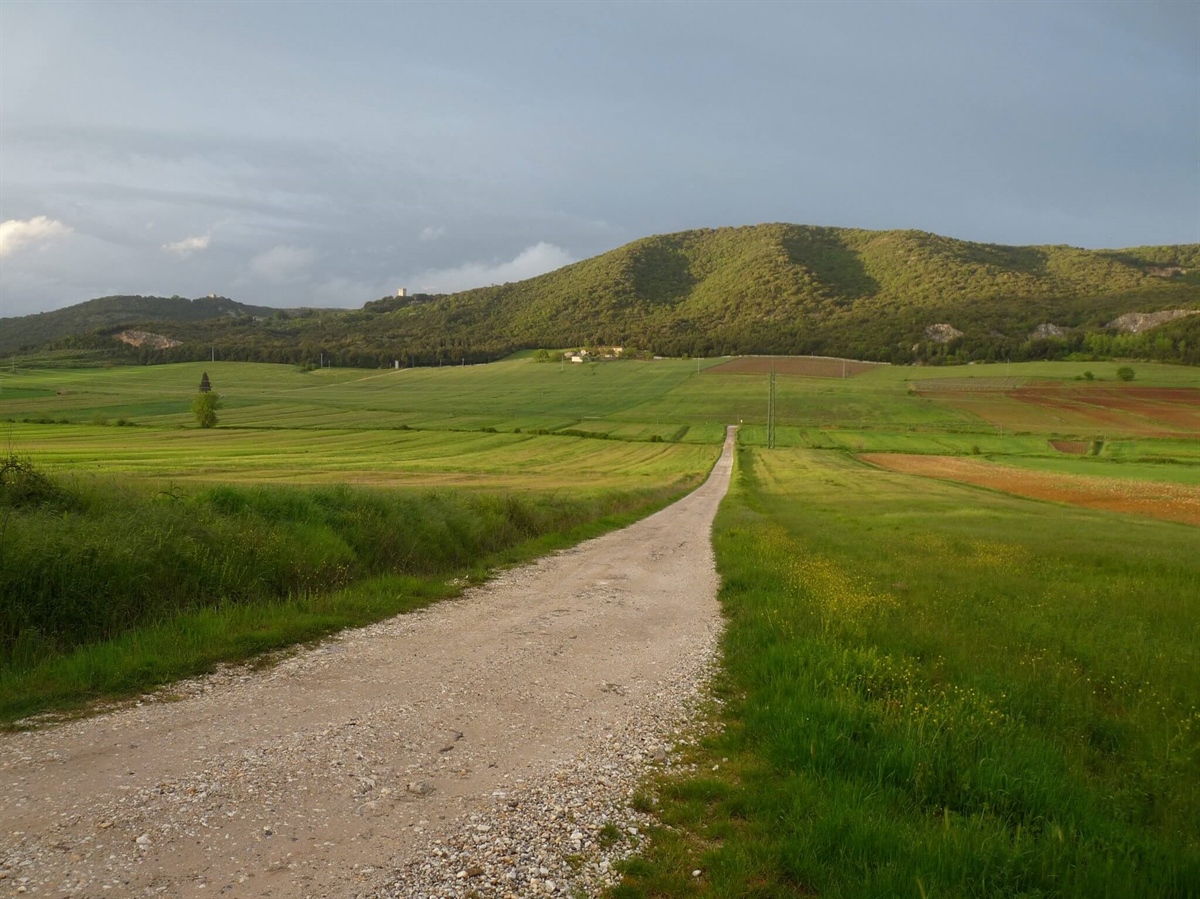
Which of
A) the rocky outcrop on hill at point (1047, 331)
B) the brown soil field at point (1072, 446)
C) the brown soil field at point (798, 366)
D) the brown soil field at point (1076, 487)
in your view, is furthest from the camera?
the rocky outcrop on hill at point (1047, 331)

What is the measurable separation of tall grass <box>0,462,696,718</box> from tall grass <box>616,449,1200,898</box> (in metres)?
5.94

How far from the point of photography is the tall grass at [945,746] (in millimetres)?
4516

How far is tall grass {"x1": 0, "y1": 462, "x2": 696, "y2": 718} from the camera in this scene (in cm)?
823

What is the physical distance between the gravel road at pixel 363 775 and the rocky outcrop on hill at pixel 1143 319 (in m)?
157

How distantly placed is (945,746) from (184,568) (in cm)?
1014

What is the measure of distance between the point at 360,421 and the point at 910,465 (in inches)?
2581

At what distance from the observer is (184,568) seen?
1058 cm

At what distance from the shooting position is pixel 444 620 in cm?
1106

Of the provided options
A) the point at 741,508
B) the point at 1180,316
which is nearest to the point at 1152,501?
the point at 741,508

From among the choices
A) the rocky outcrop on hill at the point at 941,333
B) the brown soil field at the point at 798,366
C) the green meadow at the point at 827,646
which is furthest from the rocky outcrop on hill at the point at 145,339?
the green meadow at the point at 827,646

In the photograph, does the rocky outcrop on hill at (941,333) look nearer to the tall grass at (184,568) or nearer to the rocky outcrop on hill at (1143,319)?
the rocky outcrop on hill at (1143,319)

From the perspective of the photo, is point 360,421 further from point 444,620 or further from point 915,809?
point 915,809

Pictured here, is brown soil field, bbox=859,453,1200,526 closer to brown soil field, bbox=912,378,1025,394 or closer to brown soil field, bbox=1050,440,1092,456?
brown soil field, bbox=1050,440,1092,456

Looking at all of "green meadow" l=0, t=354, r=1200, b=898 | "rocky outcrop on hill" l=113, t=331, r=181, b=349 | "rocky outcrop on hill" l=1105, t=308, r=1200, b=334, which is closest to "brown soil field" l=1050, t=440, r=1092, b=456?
"green meadow" l=0, t=354, r=1200, b=898
